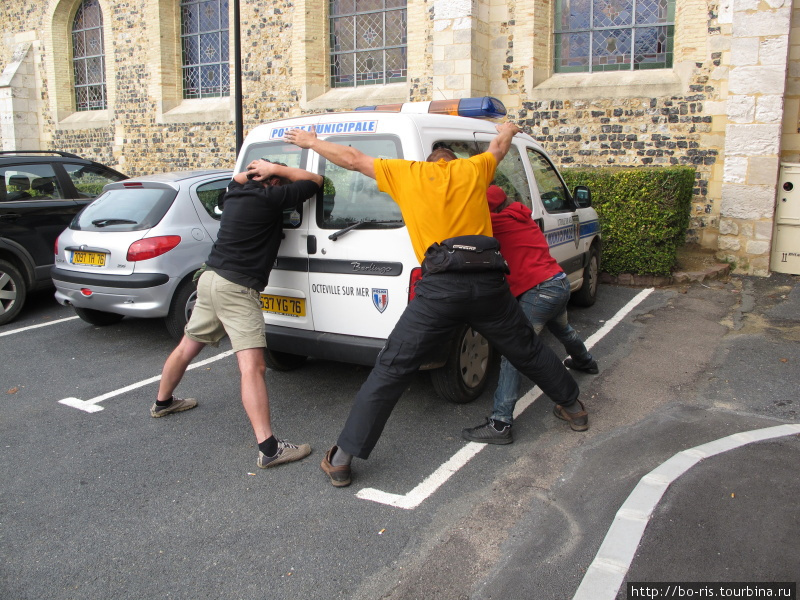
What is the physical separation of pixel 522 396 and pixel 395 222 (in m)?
1.74

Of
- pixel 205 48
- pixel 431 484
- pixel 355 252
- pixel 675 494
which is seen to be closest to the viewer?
pixel 675 494

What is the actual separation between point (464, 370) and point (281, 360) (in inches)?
65.5

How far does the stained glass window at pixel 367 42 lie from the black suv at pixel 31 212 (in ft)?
25.3

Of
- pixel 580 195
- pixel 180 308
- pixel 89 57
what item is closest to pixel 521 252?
pixel 580 195

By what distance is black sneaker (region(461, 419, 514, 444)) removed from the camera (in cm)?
432

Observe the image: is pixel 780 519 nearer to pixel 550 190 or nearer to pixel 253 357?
pixel 253 357

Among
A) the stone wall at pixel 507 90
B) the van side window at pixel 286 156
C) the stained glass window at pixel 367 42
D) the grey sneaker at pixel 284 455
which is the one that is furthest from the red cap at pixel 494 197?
the stained glass window at pixel 367 42

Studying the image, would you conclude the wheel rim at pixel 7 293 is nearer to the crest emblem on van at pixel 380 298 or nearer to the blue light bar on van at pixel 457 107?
the blue light bar on van at pixel 457 107

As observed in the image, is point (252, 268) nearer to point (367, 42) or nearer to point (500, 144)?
point (500, 144)

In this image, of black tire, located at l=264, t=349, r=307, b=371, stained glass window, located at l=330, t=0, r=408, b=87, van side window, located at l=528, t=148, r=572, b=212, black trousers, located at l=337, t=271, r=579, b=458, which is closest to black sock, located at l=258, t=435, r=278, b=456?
black trousers, located at l=337, t=271, r=579, b=458

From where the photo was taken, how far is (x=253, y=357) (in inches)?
162

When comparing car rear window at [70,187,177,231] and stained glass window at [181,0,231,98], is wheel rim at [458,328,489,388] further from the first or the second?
stained glass window at [181,0,231,98]

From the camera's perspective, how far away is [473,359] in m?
4.92

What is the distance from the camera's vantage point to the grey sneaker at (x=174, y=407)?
4863 millimetres
